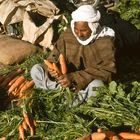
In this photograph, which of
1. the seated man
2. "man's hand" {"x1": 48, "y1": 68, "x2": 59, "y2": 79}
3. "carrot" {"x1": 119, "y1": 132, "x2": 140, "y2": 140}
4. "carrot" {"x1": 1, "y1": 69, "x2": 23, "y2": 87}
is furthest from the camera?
"carrot" {"x1": 1, "y1": 69, "x2": 23, "y2": 87}

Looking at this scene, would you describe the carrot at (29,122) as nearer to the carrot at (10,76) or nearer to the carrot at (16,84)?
the carrot at (16,84)

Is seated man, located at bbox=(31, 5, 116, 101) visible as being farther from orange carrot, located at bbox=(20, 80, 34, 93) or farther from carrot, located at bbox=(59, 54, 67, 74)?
orange carrot, located at bbox=(20, 80, 34, 93)

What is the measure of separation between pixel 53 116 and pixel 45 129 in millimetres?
243

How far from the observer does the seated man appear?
595cm

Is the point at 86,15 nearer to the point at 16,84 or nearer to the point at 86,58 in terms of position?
the point at 86,58

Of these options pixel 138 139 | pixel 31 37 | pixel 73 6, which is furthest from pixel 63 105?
pixel 73 6

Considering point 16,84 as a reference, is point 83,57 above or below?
above

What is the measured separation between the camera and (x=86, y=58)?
6.28 m

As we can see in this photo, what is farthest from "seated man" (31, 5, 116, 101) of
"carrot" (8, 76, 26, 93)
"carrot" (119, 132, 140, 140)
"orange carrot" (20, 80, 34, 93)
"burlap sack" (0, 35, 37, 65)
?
"burlap sack" (0, 35, 37, 65)

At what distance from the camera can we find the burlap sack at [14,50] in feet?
24.7

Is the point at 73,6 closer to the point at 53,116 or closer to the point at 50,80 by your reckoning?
the point at 50,80

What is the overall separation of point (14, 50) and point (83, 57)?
66.3 inches

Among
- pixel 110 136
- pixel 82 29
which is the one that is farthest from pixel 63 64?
pixel 110 136

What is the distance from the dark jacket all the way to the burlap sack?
1336mm
